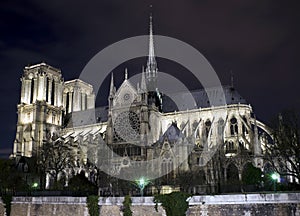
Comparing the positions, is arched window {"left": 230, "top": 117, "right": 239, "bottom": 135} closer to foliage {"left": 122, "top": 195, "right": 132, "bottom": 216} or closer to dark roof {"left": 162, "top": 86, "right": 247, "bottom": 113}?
dark roof {"left": 162, "top": 86, "right": 247, "bottom": 113}

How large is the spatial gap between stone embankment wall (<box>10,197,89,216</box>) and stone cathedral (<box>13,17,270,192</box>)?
57.1 ft

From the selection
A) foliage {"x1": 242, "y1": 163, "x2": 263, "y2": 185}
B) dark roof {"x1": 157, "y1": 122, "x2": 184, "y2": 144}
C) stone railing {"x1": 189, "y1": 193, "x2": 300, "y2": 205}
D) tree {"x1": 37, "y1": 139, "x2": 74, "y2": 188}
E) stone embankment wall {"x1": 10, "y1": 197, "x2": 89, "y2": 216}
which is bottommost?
stone embankment wall {"x1": 10, "y1": 197, "x2": 89, "y2": 216}

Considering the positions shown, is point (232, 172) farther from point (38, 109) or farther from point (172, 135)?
point (38, 109)

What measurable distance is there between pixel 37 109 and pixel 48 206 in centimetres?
3998

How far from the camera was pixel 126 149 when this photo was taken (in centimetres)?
4841

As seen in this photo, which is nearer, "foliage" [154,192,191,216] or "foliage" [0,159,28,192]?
"foliage" [154,192,191,216]

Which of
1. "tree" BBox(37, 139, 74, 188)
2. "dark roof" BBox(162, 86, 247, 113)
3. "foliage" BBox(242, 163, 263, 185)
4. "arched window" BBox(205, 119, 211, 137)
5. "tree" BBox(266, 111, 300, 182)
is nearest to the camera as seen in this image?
"foliage" BBox(242, 163, 263, 185)

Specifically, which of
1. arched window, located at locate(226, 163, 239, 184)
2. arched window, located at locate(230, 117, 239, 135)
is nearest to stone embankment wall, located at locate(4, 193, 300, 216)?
arched window, located at locate(226, 163, 239, 184)

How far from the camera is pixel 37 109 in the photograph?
2436 inches

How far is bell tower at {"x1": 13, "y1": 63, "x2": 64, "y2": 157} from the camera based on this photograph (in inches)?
2400

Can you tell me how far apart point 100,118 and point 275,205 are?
161 feet

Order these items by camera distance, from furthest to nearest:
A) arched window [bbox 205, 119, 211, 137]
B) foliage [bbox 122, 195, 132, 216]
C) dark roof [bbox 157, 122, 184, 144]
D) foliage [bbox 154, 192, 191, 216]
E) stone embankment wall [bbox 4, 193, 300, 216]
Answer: arched window [bbox 205, 119, 211, 137] → dark roof [bbox 157, 122, 184, 144] → foliage [bbox 122, 195, 132, 216] → foliage [bbox 154, 192, 191, 216] → stone embankment wall [bbox 4, 193, 300, 216]

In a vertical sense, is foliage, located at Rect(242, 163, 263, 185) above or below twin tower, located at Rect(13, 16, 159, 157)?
below

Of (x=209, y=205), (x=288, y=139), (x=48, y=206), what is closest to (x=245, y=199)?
(x=209, y=205)
